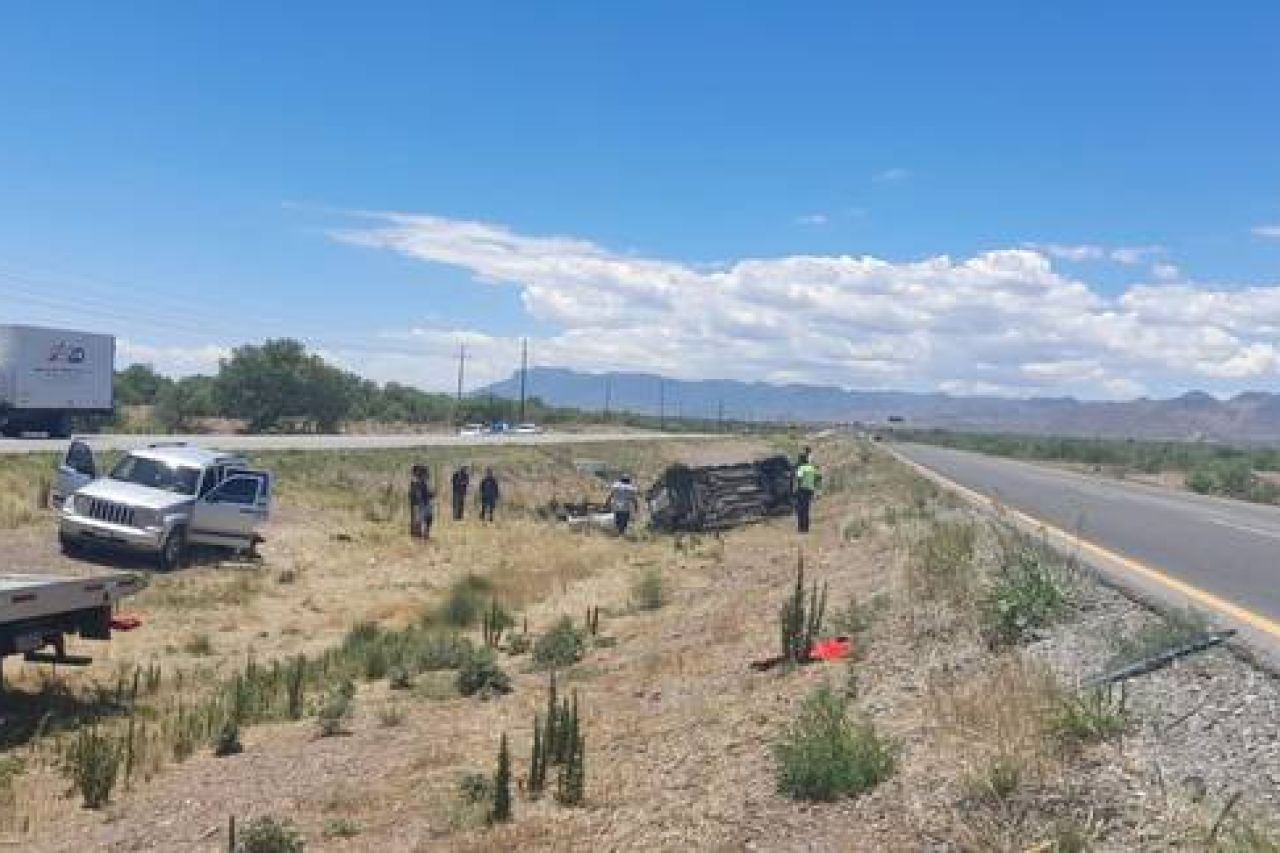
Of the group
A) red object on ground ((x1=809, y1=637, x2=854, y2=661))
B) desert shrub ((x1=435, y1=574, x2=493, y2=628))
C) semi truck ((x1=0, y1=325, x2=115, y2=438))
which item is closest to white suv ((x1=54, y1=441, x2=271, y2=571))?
desert shrub ((x1=435, y1=574, x2=493, y2=628))

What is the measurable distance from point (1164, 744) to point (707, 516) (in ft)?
95.1

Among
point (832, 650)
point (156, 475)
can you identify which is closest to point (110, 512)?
point (156, 475)

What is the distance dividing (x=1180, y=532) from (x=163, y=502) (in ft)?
55.6

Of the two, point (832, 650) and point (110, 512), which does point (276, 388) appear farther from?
point (832, 650)

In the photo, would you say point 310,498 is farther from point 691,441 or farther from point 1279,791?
point 691,441

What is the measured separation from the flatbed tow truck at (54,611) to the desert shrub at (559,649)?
4.17m

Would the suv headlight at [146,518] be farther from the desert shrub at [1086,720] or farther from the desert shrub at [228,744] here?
the desert shrub at [1086,720]

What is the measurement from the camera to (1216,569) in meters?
16.0

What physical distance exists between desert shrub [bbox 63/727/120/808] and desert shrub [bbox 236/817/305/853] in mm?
2444

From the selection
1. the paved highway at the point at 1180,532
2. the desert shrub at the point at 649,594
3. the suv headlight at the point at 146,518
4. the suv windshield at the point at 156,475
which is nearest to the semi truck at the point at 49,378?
the suv windshield at the point at 156,475

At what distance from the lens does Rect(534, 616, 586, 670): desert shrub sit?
14.5 m

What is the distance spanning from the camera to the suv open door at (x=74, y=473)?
2664cm

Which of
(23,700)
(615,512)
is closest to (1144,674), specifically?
(23,700)

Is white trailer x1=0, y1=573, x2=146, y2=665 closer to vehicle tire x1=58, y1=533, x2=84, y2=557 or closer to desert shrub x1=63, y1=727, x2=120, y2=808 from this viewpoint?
desert shrub x1=63, y1=727, x2=120, y2=808
